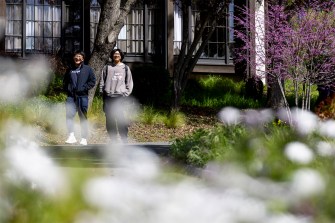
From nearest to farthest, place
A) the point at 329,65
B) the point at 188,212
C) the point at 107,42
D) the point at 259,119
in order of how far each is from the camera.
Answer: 1. the point at 188,212
2. the point at 259,119
3. the point at 329,65
4. the point at 107,42

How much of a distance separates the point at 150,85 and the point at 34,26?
7581 millimetres

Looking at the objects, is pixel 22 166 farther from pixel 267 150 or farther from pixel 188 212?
pixel 267 150

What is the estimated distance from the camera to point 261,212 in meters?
3.57

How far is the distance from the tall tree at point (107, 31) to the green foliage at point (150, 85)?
296 cm

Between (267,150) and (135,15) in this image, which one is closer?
(267,150)

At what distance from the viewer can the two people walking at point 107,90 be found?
1402 centimetres

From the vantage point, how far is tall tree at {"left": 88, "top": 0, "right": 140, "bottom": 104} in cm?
1773

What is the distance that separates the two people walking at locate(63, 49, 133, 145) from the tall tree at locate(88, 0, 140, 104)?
292 cm

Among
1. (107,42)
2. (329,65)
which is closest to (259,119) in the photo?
(329,65)

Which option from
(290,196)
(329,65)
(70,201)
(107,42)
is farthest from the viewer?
(107,42)

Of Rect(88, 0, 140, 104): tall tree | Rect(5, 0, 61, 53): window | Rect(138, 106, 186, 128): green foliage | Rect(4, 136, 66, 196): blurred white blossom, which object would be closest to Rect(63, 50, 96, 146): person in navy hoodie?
Rect(88, 0, 140, 104): tall tree

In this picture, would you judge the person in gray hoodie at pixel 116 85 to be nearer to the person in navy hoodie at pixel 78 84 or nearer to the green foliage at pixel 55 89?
the person in navy hoodie at pixel 78 84

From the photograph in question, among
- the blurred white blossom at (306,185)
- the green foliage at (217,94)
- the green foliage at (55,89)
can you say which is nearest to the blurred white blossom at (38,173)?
the blurred white blossom at (306,185)

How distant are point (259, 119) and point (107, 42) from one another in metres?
9.09
